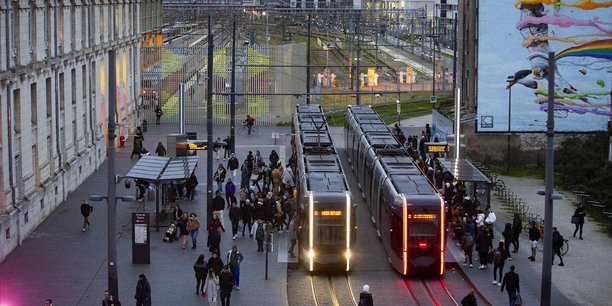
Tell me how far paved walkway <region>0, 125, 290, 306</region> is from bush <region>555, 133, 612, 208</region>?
13829 mm

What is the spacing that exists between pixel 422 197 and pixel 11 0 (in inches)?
549

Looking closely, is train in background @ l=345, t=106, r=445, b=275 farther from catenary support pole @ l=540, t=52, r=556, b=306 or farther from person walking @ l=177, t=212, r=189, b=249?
person walking @ l=177, t=212, r=189, b=249

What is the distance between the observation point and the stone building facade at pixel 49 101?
35.6 meters

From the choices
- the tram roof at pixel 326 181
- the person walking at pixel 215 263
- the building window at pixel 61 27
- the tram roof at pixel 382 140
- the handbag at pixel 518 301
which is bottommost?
the handbag at pixel 518 301

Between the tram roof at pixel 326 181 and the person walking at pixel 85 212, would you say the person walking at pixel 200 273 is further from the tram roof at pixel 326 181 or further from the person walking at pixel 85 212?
the person walking at pixel 85 212

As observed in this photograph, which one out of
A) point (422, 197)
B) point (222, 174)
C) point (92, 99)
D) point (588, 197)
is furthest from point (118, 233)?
point (588, 197)

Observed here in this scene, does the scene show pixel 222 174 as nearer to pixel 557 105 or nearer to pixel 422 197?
pixel 422 197

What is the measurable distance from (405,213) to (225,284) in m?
6.06

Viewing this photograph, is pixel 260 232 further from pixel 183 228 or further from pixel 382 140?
pixel 382 140

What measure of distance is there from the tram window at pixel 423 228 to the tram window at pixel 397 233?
0.30 meters

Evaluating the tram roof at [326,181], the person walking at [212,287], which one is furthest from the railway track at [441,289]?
the person walking at [212,287]

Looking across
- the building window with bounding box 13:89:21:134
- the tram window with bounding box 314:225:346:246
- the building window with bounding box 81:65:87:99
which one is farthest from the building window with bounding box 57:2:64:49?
the tram window with bounding box 314:225:346:246

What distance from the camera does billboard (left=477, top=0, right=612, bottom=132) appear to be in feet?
184

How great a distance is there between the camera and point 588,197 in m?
45.2
